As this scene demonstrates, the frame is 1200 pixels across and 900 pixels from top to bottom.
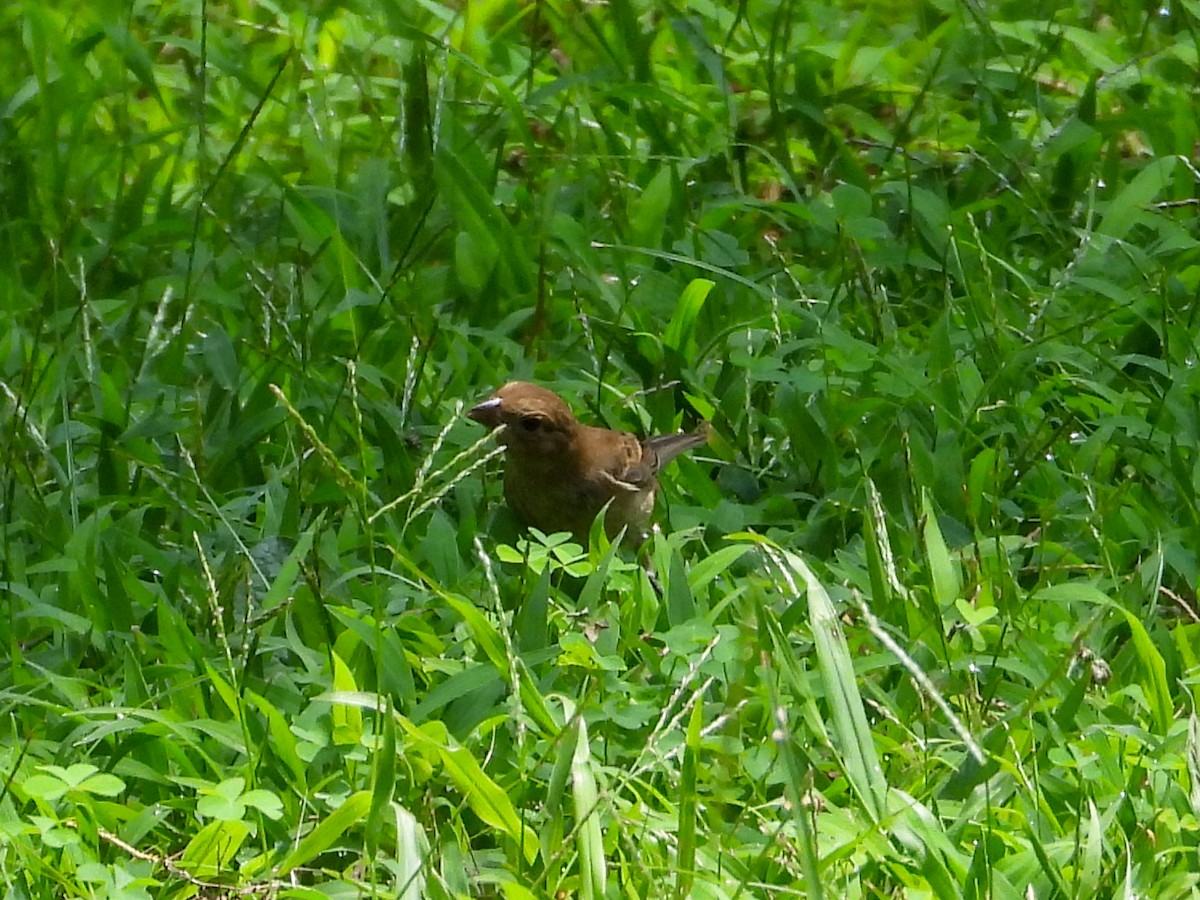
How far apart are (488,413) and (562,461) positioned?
8.9 inches

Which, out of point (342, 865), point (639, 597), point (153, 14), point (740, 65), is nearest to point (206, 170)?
point (153, 14)

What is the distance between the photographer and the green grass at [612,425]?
10.8 feet

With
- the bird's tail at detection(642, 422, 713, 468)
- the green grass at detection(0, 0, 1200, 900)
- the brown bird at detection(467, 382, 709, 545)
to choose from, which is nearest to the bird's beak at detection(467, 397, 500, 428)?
the brown bird at detection(467, 382, 709, 545)

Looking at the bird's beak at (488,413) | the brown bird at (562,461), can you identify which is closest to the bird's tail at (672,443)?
the brown bird at (562,461)

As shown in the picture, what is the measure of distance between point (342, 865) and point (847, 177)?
3.81 m

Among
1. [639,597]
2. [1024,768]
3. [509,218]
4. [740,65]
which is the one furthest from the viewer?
[740,65]

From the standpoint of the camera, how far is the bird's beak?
4.93 m

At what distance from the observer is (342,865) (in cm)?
336

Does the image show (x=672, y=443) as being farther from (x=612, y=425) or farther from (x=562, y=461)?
(x=612, y=425)

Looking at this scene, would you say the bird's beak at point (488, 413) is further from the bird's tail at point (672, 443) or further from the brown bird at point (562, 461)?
the bird's tail at point (672, 443)

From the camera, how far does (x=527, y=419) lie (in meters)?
4.93

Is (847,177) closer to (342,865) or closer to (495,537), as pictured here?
(495,537)

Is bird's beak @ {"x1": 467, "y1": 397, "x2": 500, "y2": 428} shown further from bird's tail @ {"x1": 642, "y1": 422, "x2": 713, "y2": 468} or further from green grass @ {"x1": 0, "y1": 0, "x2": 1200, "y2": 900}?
bird's tail @ {"x1": 642, "y1": 422, "x2": 713, "y2": 468}

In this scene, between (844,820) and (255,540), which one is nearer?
(844,820)
